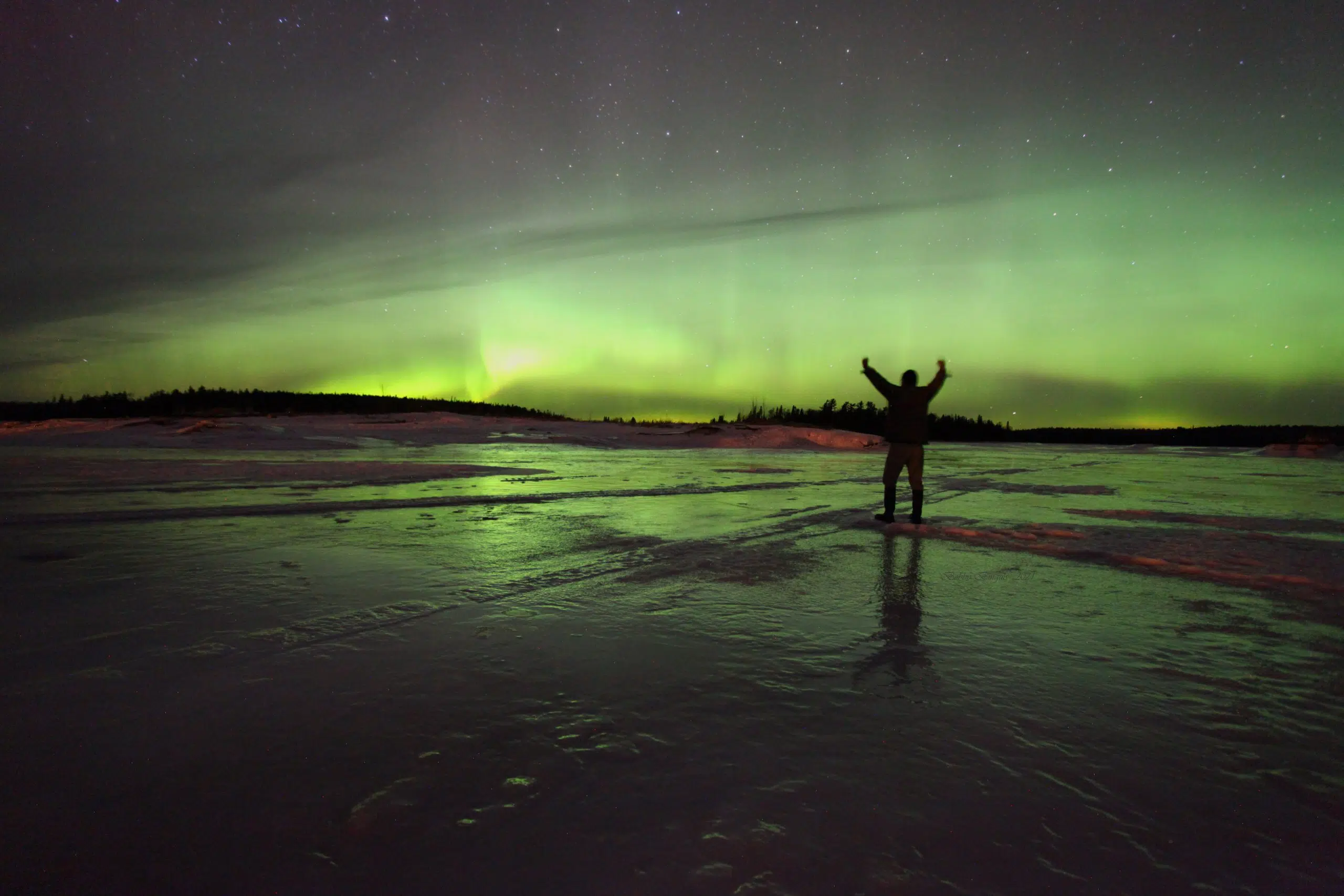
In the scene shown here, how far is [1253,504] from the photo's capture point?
9125 millimetres

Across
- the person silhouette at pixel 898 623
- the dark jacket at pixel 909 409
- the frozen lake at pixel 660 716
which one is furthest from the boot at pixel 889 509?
the person silhouette at pixel 898 623

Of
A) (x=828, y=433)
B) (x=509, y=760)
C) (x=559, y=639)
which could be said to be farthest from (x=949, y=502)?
(x=828, y=433)

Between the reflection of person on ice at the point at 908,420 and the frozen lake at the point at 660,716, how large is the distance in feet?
6.62

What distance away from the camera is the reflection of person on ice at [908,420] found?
294 inches

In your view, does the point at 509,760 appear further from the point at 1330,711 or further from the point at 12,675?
the point at 1330,711

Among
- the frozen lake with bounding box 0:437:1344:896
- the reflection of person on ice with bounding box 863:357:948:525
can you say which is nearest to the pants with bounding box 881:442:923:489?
the reflection of person on ice with bounding box 863:357:948:525

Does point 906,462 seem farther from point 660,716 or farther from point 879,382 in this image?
point 660,716

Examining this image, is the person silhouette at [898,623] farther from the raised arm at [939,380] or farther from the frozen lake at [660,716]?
the raised arm at [939,380]

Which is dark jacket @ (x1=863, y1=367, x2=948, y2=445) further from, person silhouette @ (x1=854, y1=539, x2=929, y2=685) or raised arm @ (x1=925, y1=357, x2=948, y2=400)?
person silhouette @ (x1=854, y1=539, x2=929, y2=685)

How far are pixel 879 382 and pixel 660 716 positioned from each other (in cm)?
622

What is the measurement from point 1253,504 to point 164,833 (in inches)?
472

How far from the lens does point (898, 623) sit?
340 cm

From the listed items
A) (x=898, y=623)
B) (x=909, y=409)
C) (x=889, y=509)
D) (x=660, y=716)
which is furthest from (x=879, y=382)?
(x=660, y=716)

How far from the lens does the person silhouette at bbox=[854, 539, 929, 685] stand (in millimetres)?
2756
